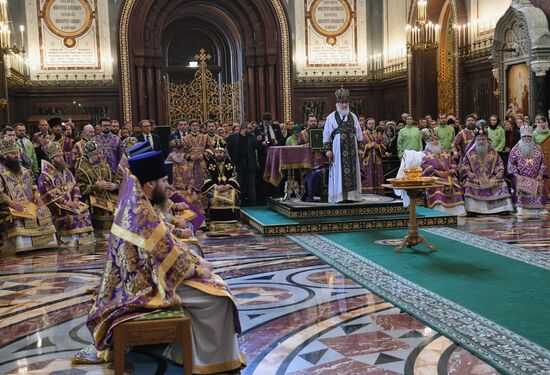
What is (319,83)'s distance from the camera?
2169 cm

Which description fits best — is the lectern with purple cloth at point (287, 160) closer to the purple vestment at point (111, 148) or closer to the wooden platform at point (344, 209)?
the wooden platform at point (344, 209)

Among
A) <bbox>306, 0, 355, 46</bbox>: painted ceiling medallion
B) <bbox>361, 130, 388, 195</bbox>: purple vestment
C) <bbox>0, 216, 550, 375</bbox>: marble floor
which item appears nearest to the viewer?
<bbox>0, 216, 550, 375</bbox>: marble floor

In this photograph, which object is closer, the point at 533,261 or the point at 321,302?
the point at 321,302

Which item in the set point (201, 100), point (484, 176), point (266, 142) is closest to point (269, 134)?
point (266, 142)

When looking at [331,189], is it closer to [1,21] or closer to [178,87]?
[1,21]

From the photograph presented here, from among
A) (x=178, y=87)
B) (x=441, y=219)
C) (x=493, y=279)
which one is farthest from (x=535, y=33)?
(x=178, y=87)

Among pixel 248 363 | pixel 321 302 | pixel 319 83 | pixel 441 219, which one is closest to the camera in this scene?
pixel 248 363

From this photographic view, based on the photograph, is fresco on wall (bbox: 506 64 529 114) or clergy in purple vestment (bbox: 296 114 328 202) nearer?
clergy in purple vestment (bbox: 296 114 328 202)

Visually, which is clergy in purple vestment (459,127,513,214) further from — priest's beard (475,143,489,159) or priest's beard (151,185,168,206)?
priest's beard (151,185,168,206)

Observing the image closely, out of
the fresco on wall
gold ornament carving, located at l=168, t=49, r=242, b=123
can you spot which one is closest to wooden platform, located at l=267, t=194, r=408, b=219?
the fresco on wall

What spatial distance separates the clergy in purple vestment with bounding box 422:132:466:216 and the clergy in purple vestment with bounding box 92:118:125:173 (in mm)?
5264

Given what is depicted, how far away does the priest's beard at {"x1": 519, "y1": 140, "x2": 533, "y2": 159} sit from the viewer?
38.4 feet

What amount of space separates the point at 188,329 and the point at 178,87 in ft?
60.9

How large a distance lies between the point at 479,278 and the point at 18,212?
626cm
